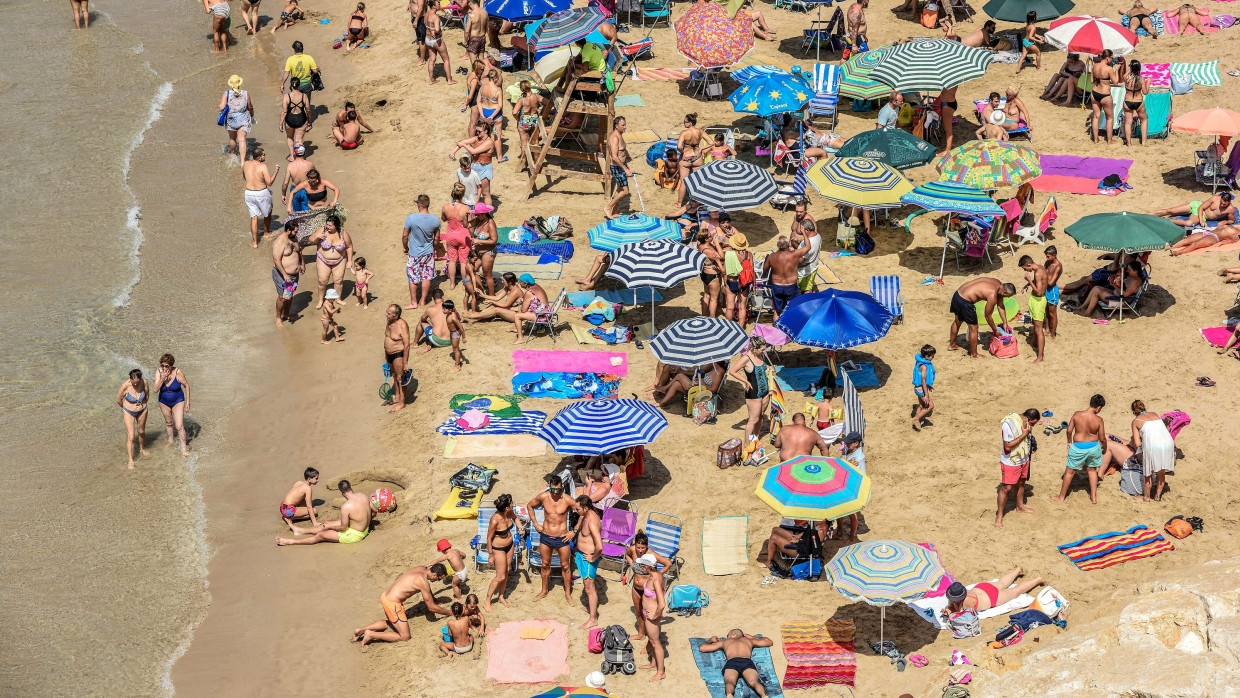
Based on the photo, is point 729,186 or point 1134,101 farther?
point 1134,101

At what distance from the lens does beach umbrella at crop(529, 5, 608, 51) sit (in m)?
23.6

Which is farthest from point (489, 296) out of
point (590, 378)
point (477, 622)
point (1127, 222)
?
point (1127, 222)

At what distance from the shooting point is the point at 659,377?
752 inches

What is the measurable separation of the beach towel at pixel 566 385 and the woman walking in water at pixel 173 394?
4273mm

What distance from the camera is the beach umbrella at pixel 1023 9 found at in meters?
27.3

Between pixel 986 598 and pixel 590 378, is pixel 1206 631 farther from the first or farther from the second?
pixel 590 378

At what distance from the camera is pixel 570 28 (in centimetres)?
2377

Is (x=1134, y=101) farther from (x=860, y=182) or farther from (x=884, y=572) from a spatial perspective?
(x=884, y=572)

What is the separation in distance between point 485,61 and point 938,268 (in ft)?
29.6

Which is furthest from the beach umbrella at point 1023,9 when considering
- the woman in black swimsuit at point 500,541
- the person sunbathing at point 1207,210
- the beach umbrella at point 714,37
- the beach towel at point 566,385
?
the woman in black swimsuit at point 500,541

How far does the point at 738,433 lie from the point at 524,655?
4.81 meters

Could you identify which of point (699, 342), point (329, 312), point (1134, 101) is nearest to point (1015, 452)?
point (699, 342)

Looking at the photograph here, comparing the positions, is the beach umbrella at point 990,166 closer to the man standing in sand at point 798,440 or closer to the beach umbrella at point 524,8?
the man standing in sand at point 798,440

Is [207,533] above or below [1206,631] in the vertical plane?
below
